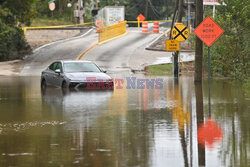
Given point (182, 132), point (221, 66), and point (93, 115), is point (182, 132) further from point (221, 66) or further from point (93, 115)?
point (221, 66)

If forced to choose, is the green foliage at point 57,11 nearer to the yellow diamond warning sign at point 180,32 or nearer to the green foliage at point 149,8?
the green foliage at point 149,8

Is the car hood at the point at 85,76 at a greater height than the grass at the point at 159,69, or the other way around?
the car hood at the point at 85,76

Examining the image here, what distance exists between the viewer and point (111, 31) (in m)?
54.3

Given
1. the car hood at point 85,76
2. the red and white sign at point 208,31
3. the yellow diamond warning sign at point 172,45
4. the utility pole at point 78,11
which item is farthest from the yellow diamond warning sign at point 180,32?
the utility pole at point 78,11

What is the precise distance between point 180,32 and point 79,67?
6955 millimetres

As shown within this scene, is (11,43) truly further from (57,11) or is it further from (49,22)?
(57,11)

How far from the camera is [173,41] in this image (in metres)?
27.2

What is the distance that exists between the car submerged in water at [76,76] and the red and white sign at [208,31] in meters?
3.94

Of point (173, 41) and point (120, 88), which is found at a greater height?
point (173, 41)

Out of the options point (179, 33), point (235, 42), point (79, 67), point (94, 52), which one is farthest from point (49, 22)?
point (79, 67)

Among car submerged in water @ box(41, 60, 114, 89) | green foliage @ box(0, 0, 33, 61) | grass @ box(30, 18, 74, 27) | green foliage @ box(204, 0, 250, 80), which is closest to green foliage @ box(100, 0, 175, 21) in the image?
grass @ box(30, 18, 74, 27)

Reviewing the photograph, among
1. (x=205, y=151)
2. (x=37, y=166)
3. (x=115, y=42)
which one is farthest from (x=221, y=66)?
(x=115, y=42)

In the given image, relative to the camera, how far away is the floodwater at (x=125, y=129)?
8602 millimetres

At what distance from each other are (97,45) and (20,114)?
3227 cm
